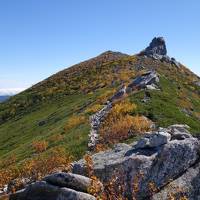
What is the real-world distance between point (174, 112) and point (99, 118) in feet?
23.7

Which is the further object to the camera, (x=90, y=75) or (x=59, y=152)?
(x=90, y=75)

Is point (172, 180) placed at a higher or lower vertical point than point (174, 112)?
lower

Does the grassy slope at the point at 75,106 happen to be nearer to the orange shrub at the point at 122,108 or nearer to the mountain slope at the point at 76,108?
the mountain slope at the point at 76,108

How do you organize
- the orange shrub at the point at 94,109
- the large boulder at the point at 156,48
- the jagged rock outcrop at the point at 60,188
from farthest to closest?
1. the large boulder at the point at 156,48
2. the orange shrub at the point at 94,109
3. the jagged rock outcrop at the point at 60,188

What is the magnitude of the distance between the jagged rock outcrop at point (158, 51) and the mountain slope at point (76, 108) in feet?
6.63

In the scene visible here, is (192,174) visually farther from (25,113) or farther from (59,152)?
(25,113)

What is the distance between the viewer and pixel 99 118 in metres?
40.5

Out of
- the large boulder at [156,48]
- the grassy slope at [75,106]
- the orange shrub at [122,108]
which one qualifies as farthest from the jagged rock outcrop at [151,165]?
the large boulder at [156,48]

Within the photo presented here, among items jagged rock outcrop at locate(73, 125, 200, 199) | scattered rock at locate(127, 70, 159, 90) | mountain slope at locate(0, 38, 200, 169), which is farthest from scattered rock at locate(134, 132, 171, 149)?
scattered rock at locate(127, 70, 159, 90)

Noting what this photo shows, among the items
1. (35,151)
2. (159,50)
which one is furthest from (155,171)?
(159,50)

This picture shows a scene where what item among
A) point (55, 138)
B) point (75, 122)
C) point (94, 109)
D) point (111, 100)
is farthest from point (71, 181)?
point (111, 100)

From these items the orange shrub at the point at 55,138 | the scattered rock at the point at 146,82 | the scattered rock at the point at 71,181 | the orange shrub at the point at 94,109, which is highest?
the scattered rock at the point at 146,82

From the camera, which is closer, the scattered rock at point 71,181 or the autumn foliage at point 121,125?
the scattered rock at point 71,181

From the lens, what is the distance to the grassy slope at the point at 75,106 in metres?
37.8
